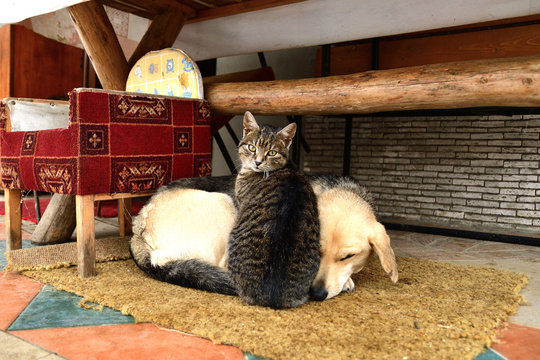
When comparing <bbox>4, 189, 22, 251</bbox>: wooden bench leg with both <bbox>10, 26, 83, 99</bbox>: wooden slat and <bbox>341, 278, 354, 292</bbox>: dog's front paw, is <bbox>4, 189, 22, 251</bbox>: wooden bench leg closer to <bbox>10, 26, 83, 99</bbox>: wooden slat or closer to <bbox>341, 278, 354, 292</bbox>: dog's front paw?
<bbox>341, 278, 354, 292</bbox>: dog's front paw

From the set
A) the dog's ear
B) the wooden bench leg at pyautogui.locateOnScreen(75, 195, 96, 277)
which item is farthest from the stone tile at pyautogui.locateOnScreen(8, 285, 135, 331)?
the dog's ear

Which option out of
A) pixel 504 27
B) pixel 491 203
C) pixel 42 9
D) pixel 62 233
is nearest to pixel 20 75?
pixel 62 233

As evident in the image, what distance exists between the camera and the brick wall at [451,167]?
4238 mm

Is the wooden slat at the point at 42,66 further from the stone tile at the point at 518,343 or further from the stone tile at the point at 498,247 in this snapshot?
the stone tile at the point at 518,343

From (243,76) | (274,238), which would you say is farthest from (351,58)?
(274,238)

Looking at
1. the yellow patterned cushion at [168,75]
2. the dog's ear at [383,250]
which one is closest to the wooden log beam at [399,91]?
the yellow patterned cushion at [168,75]

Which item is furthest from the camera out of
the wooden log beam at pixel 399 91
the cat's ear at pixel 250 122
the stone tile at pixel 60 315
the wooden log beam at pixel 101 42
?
the wooden log beam at pixel 101 42

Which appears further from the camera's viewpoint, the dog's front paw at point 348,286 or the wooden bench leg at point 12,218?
the wooden bench leg at point 12,218

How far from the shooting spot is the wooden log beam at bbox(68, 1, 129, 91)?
2916 millimetres

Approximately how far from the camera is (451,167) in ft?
15.2

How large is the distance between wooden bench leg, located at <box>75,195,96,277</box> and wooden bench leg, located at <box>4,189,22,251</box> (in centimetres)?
81

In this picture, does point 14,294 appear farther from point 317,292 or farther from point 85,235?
point 317,292

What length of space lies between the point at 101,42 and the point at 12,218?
4.67 feet

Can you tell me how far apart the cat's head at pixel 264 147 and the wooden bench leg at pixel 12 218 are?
5.28 feet
